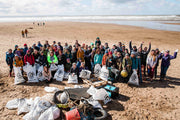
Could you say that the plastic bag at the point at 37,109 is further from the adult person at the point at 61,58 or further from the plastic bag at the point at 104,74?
the plastic bag at the point at 104,74

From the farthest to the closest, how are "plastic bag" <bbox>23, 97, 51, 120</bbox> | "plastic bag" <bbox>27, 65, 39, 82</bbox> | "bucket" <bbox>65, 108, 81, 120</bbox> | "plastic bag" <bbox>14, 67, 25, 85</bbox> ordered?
1. "plastic bag" <bbox>27, 65, 39, 82</bbox>
2. "plastic bag" <bbox>14, 67, 25, 85</bbox>
3. "plastic bag" <bbox>23, 97, 51, 120</bbox>
4. "bucket" <bbox>65, 108, 81, 120</bbox>

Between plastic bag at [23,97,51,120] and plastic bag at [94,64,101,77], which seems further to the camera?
plastic bag at [94,64,101,77]

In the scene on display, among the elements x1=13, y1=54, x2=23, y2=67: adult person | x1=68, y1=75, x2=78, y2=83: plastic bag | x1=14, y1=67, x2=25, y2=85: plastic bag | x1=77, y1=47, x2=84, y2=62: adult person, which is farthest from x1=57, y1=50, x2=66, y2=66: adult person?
x1=14, y1=67, x2=25, y2=85: plastic bag

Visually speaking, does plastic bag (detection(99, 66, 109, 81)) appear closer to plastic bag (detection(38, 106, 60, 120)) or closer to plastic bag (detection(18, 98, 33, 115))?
plastic bag (detection(38, 106, 60, 120))

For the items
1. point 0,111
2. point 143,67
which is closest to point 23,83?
point 0,111

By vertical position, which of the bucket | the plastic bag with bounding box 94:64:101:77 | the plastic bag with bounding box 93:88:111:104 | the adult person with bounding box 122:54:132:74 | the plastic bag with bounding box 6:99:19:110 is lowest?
the plastic bag with bounding box 6:99:19:110

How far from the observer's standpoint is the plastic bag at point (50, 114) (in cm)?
410

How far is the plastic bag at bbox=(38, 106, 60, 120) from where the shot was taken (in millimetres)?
4102

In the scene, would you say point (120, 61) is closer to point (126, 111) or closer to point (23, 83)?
point (126, 111)

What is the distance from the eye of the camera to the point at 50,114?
4.16 metres

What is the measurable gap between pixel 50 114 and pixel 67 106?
0.72m

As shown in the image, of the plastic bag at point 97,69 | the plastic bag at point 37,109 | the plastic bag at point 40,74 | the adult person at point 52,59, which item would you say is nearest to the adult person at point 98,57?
the plastic bag at point 97,69

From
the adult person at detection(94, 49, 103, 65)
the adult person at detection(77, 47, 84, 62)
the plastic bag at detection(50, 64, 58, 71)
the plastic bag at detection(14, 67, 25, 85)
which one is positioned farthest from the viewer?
the adult person at detection(77, 47, 84, 62)

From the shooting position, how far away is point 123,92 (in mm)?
6172
